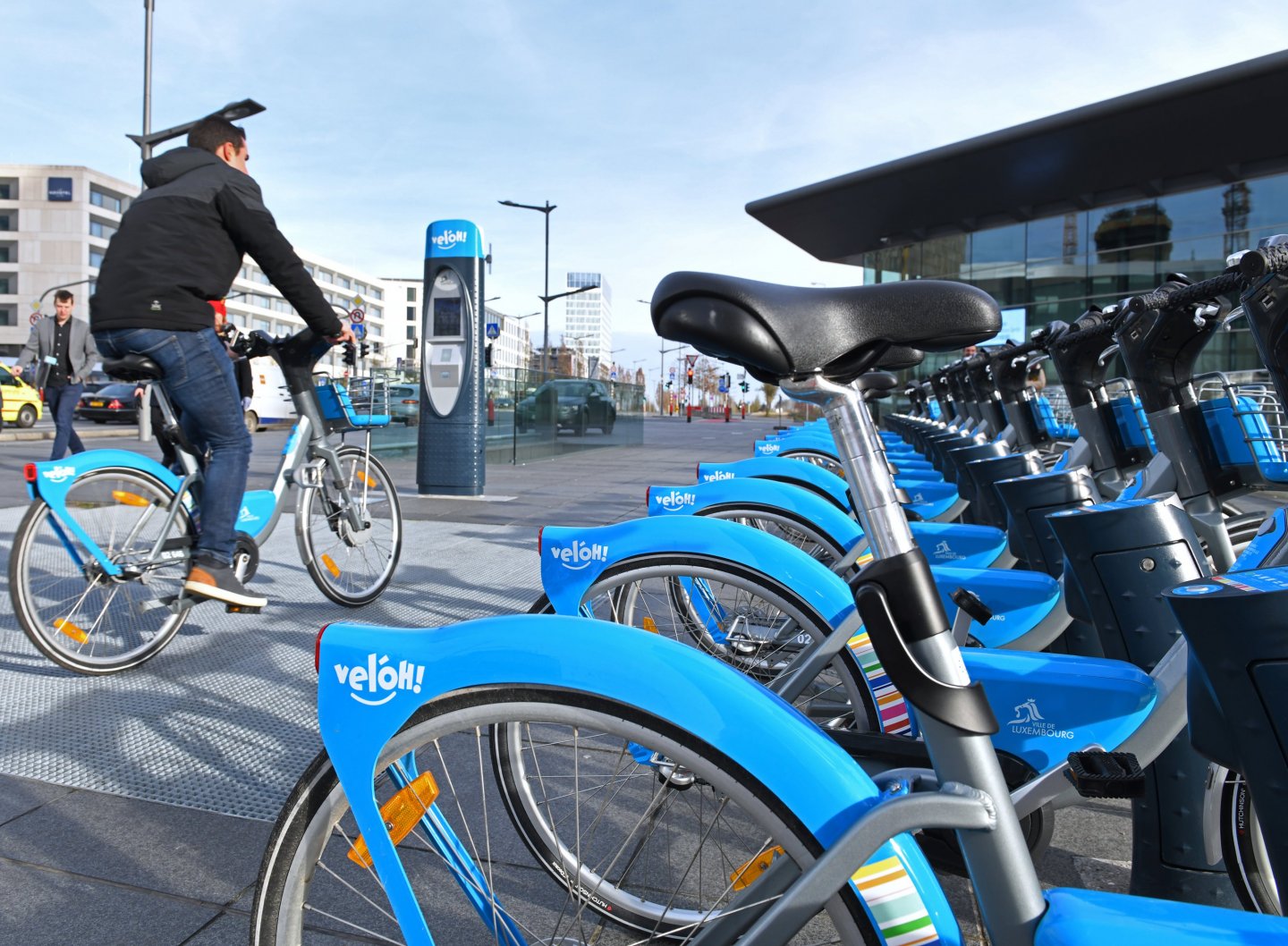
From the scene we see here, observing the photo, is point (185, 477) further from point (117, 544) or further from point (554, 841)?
point (554, 841)

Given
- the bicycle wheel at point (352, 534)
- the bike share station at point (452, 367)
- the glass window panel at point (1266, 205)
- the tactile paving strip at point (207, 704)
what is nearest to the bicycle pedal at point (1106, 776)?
the tactile paving strip at point (207, 704)

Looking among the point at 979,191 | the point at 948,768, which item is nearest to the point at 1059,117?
the point at 979,191

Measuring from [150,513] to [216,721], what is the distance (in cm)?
107

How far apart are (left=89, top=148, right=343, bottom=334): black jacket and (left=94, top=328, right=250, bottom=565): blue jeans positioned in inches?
2.2

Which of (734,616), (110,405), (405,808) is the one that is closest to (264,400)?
(110,405)

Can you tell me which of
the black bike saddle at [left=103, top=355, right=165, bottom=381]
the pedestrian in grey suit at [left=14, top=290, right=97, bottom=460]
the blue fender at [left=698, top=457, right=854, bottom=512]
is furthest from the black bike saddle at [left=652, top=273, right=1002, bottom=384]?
the pedestrian in grey suit at [left=14, top=290, right=97, bottom=460]

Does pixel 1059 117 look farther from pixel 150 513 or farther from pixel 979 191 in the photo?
pixel 150 513

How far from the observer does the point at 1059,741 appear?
171cm

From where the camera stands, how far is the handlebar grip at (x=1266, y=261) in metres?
1.64

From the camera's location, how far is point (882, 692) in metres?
2.12

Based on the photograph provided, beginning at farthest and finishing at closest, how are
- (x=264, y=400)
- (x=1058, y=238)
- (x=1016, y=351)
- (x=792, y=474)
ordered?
(x=264, y=400)
(x=1058, y=238)
(x=1016, y=351)
(x=792, y=474)

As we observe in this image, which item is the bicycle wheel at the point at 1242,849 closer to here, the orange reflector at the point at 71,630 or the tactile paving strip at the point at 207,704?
the tactile paving strip at the point at 207,704

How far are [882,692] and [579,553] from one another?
721 millimetres

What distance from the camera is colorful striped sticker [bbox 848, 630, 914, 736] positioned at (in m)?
2.10
